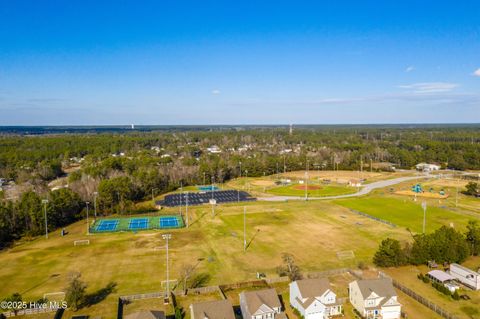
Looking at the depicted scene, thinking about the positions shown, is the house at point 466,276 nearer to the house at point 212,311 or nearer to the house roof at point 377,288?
the house roof at point 377,288

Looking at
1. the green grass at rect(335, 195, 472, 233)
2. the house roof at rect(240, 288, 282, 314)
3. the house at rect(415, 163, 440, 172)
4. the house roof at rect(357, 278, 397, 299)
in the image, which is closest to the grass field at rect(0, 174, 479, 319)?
the green grass at rect(335, 195, 472, 233)

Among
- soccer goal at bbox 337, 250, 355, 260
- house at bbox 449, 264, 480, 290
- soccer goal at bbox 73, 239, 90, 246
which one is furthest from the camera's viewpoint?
soccer goal at bbox 73, 239, 90, 246

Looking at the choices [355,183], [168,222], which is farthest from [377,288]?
[355,183]

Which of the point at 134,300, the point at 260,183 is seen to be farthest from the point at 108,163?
the point at 134,300

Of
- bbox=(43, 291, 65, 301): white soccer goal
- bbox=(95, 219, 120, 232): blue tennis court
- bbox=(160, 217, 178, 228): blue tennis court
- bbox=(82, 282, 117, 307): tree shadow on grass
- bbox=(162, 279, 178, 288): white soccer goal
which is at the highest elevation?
bbox=(162, 279, 178, 288): white soccer goal

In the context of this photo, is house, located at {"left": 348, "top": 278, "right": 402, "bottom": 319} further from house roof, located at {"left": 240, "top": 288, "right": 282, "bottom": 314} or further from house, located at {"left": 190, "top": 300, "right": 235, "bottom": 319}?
house, located at {"left": 190, "top": 300, "right": 235, "bottom": 319}

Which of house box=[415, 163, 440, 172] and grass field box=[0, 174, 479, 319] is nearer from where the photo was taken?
grass field box=[0, 174, 479, 319]

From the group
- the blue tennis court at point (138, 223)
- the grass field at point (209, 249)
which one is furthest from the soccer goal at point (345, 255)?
the blue tennis court at point (138, 223)
